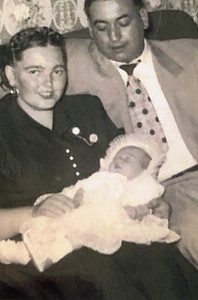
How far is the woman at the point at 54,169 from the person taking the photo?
0.93 m

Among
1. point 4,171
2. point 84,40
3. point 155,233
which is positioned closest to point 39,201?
point 4,171

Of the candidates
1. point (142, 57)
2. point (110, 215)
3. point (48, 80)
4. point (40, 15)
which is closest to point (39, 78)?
point (48, 80)

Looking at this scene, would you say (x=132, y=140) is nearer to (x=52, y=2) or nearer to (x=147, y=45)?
(x=147, y=45)

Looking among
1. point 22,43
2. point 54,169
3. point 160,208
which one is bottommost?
point 160,208

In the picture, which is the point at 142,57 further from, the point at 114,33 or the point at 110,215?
the point at 110,215

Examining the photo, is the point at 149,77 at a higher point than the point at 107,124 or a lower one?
higher

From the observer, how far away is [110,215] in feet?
3.14

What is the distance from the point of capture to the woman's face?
0.98m

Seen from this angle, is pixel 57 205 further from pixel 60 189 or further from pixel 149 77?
pixel 149 77

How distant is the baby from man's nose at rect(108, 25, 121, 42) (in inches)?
11.7

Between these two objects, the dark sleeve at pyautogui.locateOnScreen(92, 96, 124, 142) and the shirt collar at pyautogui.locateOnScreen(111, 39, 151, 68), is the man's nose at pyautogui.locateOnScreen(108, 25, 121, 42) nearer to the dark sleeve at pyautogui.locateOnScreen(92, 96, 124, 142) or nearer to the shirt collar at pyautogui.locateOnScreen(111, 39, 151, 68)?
the shirt collar at pyautogui.locateOnScreen(111, 39, 151, 68)

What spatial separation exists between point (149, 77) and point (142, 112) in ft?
0.36

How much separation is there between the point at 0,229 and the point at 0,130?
283 mm

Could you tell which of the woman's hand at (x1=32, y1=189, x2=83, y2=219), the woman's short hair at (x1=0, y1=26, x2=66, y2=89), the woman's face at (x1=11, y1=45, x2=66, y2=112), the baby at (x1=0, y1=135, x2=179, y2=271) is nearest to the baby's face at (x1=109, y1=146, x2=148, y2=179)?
the baby at (x1=0, y1=135, x2=179, y2=271)
